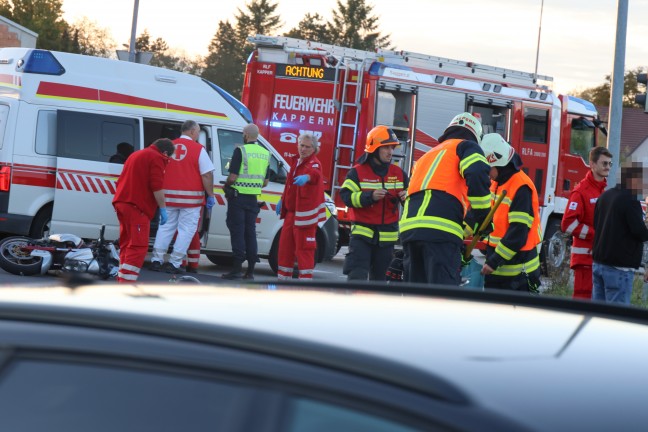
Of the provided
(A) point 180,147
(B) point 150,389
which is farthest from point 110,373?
(A) point 180,147

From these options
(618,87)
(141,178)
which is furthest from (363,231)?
(618,87)

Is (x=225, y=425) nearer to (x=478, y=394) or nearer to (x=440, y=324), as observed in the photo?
(x=478, y=394)

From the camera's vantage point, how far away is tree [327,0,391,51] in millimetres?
90375

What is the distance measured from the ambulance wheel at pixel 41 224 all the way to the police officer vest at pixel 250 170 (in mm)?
2158

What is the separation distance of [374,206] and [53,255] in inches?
160

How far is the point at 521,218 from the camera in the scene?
314 inches

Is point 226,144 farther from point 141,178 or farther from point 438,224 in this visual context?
point 438,224

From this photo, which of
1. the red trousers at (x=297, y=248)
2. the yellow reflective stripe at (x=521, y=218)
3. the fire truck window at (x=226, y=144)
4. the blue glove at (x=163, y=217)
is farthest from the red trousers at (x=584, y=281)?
the fire truck window at (x=226, y=144)

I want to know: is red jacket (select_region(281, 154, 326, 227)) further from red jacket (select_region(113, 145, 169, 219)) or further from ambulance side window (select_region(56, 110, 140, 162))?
ambulance side window (select_region(56, 110, 140, 162))

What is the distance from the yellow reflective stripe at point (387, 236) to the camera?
9.60m

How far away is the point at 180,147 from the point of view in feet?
42.0

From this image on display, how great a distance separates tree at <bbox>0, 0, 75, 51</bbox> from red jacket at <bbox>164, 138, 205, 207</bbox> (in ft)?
177

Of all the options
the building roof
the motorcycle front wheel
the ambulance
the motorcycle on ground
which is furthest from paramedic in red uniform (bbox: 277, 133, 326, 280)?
the building roof

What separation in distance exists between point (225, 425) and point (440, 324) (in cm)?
57
